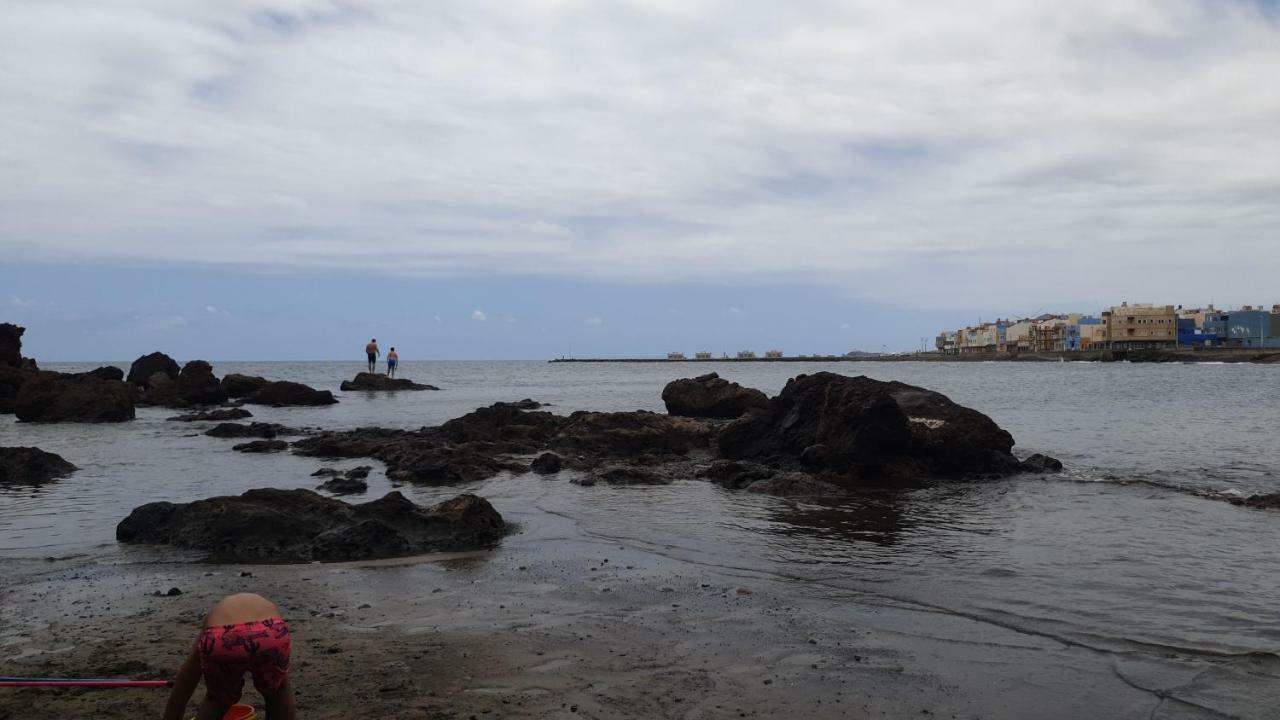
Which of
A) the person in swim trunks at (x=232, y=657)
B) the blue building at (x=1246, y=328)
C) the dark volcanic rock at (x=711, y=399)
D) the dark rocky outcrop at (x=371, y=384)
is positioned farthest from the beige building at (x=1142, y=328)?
the person in swim trunks at (x=232, y=657)

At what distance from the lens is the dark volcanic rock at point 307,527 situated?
990cm

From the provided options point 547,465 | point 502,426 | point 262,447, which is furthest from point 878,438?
point 262,447

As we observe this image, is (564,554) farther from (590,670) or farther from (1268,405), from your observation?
(1268,405)

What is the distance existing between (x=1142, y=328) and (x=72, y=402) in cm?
15773

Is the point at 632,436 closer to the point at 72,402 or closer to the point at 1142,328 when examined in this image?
the point at 72,402

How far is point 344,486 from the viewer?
15172 millimetres

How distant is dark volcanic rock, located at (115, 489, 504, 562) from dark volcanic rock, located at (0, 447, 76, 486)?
251 inches

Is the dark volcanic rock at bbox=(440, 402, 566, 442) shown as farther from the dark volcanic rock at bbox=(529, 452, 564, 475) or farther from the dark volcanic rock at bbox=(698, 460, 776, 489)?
the dark volcanic rock at bbox=(698, 460, 776, 489)

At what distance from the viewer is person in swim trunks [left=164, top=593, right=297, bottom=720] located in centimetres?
383

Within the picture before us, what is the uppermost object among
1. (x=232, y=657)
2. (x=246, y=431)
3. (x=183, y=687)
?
(x=232, y=657)

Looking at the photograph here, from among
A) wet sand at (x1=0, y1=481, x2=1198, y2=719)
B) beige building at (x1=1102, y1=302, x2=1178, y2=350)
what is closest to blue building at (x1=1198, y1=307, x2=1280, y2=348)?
beige building at (x1=1102, y1=302, x2=1178, y2=350)

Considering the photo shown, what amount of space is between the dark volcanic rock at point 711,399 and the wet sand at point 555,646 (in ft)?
65.8

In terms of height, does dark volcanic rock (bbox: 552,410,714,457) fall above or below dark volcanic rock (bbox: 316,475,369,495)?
above

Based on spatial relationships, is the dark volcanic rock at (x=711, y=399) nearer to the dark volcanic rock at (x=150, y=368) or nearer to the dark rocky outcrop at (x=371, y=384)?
the dark rocky outcrop at (x=371, y=384)
